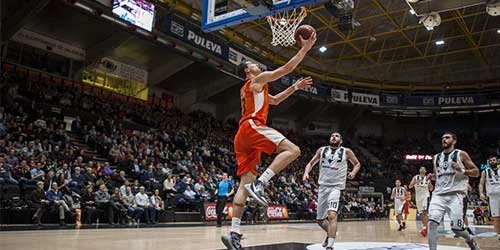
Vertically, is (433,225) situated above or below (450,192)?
below

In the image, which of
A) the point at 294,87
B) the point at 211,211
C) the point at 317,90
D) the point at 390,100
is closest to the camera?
the point at 294,87

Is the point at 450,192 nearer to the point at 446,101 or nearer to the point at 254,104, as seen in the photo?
the point at 254,104

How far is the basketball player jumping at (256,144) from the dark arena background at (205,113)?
2.13m

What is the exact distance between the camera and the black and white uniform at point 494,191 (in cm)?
802

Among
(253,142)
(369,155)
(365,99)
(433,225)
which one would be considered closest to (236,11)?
(253,142)

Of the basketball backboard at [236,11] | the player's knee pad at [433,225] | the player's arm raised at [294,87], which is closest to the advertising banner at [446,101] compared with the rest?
the basketball backboard at [236,11]

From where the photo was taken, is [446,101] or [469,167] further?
[446,101]

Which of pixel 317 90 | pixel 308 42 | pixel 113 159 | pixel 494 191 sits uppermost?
pixel 317 90

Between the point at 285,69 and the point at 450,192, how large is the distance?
2.93 m

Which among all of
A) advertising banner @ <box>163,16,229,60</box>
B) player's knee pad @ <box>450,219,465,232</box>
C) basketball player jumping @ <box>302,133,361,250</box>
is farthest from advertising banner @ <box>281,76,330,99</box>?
player's knee pad @ <box>450,219,465,232</box>

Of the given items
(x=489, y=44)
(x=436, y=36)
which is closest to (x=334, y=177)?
(x=436, y=36)

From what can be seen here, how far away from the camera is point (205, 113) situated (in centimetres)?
2747

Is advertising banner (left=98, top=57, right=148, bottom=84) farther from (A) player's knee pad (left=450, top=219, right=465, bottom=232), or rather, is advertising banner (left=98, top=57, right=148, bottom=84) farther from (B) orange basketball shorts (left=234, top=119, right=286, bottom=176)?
(A) player's knee pad (left=450, top=219, right=465, bottom=232)

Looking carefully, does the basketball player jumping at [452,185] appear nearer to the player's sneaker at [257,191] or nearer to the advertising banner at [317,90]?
the player's sneaker at [257,191]
